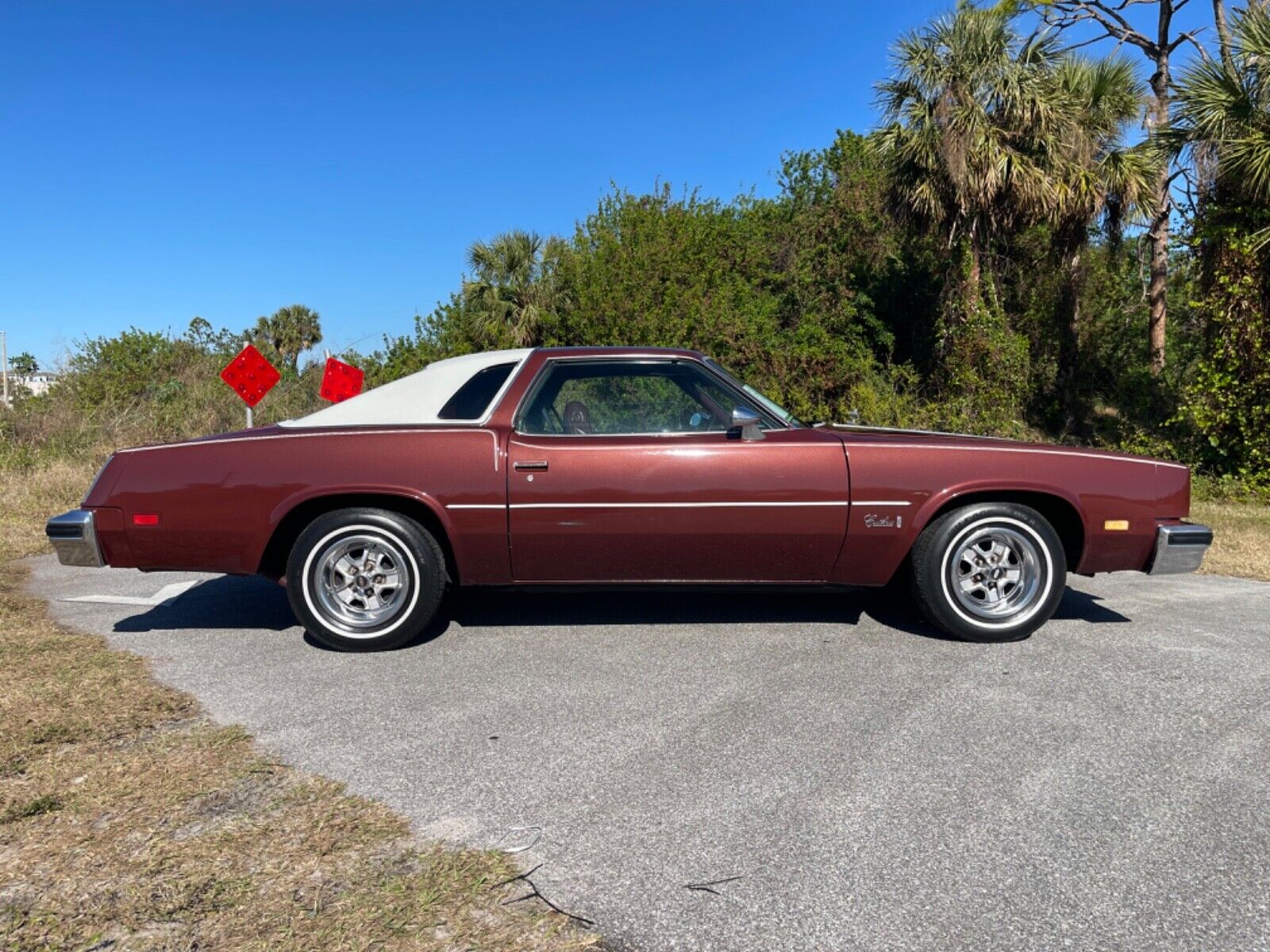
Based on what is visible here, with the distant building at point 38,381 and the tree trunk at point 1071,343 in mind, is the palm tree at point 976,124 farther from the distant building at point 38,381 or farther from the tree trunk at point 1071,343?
the distant building at point 38,381

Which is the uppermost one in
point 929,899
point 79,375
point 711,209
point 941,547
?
point 711,209

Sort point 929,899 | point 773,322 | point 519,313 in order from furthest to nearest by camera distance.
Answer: point 519,313 < point 773,322 < point 929,899

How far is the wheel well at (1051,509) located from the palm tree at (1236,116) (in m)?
7.94

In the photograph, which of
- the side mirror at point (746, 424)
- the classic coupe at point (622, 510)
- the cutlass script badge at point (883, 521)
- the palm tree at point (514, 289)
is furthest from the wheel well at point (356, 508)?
the palm tree at point (514, 289)

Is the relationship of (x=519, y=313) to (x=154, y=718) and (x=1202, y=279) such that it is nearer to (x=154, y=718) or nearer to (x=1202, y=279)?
(x=1202, y=279)

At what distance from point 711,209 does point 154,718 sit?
21201 mm

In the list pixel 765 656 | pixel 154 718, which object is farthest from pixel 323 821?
pixel 765 656

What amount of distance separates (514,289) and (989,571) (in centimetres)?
2167

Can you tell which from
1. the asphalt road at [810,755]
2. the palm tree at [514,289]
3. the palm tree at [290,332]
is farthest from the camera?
the palm tree at [290,332]

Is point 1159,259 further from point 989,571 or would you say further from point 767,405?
point 767,405

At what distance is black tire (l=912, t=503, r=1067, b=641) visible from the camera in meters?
4.48

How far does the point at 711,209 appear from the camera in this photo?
75.2ft

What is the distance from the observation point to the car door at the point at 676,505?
172 inches

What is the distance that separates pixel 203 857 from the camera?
244cm
